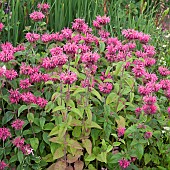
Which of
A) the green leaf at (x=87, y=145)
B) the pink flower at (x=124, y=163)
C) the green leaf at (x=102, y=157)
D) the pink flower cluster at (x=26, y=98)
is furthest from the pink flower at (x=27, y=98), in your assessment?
the pink flower at (x=124, y=163)

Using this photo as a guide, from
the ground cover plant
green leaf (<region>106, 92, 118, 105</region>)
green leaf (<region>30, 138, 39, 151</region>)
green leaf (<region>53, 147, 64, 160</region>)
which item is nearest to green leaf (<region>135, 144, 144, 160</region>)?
the ground cover plant

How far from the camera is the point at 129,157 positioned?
2.50 meters

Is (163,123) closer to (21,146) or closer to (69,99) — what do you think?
(69,99)

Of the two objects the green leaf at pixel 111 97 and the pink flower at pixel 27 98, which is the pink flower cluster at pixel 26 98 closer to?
the pink flower at pixel 27 98

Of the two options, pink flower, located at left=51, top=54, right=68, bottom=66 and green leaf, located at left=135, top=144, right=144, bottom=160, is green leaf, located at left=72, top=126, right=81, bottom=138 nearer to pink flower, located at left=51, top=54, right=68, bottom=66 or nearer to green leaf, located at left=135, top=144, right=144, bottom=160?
green leaf, located at left=135, top=144, right=144, bottom=160

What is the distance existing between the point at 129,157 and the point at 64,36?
3.10ft

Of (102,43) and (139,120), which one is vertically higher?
(102,43)

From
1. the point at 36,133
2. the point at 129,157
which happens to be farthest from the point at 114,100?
the point at 36,133

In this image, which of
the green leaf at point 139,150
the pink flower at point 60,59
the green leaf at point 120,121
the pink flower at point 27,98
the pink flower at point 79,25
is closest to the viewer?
the pink flower at point 60,59

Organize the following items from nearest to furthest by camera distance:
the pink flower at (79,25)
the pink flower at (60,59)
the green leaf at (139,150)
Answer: the pink flower at (60,59) < the green leaf at (139,150) < the pink flower at (79,25)

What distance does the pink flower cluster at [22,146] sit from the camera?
240 cm

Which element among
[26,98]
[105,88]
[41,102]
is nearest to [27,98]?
[26,98]

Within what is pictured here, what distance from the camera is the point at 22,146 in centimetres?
244

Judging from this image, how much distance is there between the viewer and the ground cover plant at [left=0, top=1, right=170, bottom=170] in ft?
7.89
